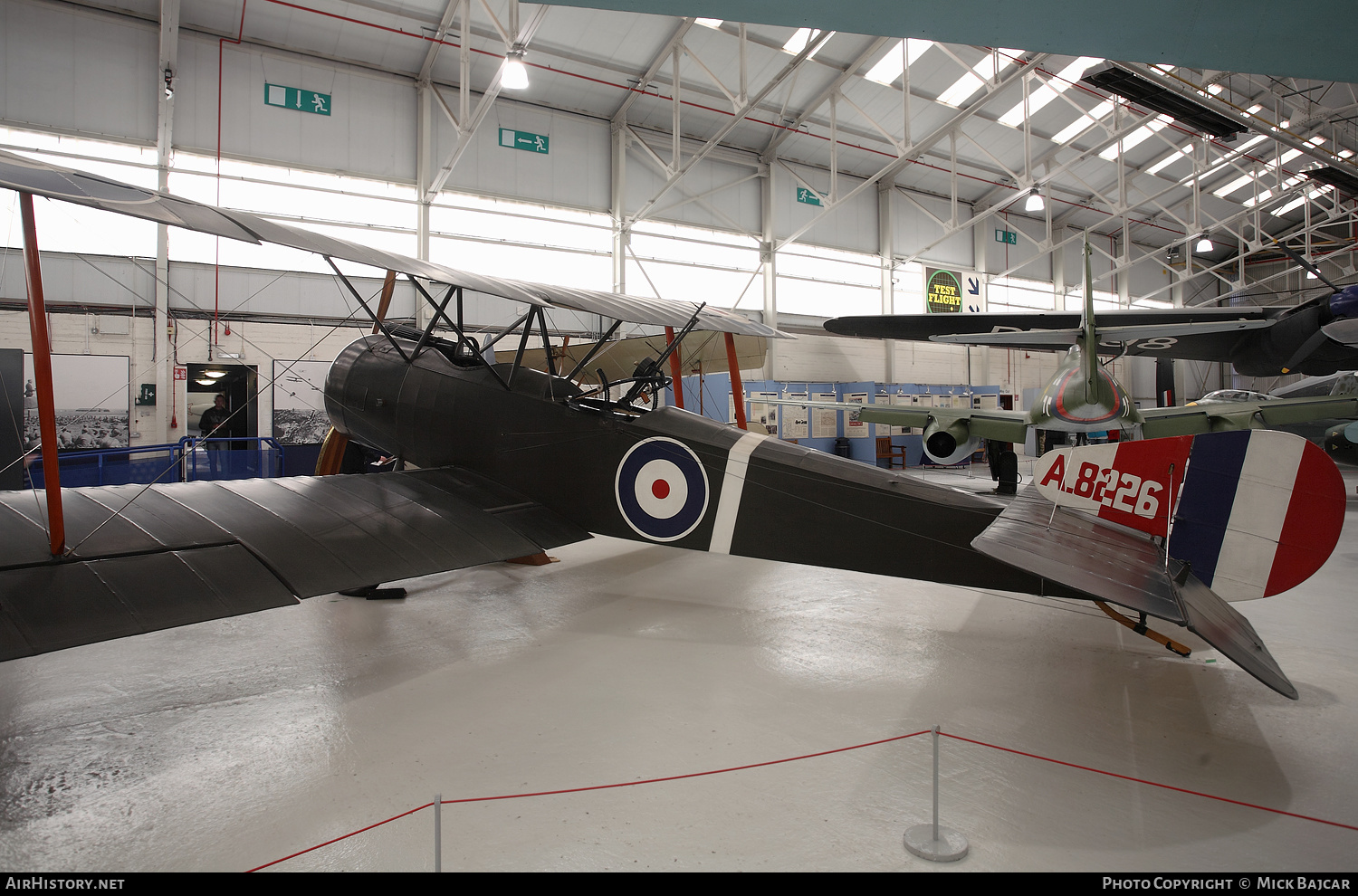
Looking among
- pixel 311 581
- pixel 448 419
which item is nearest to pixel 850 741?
pixel 311 581

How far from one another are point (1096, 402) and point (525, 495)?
23.3 ft

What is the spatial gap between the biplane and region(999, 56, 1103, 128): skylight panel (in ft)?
54.9

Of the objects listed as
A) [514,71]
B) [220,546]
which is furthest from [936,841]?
[514,71]

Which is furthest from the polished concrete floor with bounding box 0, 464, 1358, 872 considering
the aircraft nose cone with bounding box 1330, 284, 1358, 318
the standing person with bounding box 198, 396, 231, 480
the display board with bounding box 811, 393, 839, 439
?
the display board with bounding box 811, 393, 839, 439

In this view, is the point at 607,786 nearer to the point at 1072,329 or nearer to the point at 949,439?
the point at 1072,329

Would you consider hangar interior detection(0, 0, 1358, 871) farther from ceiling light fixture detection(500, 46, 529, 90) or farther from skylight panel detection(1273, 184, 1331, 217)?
skylight panel detection(1273, 184, 1331, 217)

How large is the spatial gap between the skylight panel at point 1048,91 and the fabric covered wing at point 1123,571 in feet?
57.4

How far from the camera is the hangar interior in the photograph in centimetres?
224

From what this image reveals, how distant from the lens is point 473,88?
14047 mm

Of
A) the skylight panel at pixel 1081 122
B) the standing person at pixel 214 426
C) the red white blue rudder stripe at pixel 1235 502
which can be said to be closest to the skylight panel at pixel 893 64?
the skylight panel at pixel 1081 122

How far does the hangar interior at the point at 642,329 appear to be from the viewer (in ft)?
7.36

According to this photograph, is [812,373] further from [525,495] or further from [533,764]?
[533,764]

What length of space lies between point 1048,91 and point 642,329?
485 inches

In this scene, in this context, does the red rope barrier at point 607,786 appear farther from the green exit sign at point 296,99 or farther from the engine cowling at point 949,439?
the green exit sign at point 296,99
